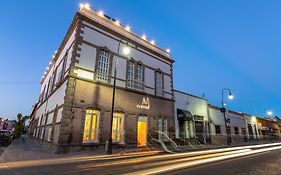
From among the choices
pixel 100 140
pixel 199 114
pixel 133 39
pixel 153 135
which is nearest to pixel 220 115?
pixel 199 114

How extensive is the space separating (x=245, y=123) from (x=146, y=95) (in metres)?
25.0

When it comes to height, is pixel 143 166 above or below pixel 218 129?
below

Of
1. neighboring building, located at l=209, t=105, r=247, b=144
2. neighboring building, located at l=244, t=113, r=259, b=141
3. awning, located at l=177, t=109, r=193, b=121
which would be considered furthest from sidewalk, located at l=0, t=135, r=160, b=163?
neighboring building, located at l=244, t=113, r=259, b=141

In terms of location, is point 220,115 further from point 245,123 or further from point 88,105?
point 88,105

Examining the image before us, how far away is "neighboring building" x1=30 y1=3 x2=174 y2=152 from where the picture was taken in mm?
12227

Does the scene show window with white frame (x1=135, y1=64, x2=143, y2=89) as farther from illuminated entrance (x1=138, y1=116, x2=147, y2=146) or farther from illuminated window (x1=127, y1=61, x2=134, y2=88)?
illuminated entrance (x1=138, y1=116, x2=147, y2=146)

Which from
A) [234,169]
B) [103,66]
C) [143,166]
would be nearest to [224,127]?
[103,66]

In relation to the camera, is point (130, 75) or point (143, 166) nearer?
point (143, 166)

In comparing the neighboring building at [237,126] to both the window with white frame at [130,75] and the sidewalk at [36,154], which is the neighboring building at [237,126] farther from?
the sidewalk at [36,154]

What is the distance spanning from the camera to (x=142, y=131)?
1647cm

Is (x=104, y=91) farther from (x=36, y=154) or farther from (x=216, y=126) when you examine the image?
(x=216, y=126)

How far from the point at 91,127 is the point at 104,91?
3085mm

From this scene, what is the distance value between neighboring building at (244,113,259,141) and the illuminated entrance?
24369 mm

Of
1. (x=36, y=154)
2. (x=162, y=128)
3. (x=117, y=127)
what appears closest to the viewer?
(x=36, y=154)
